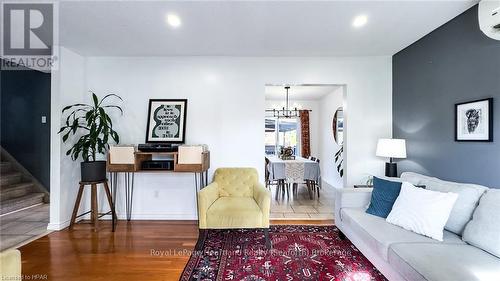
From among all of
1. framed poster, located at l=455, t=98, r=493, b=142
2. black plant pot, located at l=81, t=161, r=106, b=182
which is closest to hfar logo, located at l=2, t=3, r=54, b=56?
black plant pot, located at l=81, t=161, r=106, b=182

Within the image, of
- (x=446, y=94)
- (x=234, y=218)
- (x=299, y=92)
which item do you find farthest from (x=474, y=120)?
(x=299, y=92)

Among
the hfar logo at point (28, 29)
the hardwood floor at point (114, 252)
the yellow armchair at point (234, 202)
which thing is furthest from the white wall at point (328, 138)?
the hfar logo at point (28, 29)

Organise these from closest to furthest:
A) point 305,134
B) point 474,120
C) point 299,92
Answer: point 474,120, point 299,92, point 305,134

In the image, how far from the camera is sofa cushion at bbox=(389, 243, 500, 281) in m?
1.46

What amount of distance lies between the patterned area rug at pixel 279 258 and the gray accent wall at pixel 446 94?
1.33 metres

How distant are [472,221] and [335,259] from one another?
3.85 feet

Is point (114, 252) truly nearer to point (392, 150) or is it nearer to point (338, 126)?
point (392, 150)

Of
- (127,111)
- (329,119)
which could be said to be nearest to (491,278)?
(127,111)

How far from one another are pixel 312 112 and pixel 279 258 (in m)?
5.66

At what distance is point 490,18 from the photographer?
2113 mm

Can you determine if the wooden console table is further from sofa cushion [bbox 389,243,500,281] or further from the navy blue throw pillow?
sofa cushion [bbox 389,243,500,281]

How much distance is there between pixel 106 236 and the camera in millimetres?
3127

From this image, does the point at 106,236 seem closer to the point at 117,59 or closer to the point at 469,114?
the point at 117,59

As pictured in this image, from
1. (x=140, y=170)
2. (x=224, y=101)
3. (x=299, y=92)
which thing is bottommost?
(x=140, y=170)
